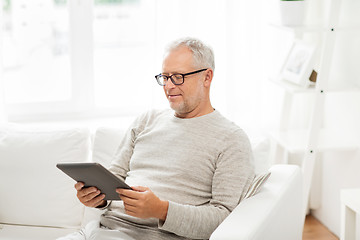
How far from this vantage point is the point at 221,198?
6.34ft

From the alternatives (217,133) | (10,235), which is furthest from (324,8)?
(10,235)

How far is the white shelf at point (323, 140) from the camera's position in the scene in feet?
9.50

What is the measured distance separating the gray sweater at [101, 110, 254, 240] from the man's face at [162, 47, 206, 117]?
83 millimetres

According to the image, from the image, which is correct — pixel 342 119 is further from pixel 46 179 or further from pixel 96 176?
pixel 96 176

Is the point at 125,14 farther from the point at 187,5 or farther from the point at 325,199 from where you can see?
the point at 325,199

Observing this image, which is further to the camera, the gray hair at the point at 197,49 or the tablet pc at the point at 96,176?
the gray hair at the point at 197,49

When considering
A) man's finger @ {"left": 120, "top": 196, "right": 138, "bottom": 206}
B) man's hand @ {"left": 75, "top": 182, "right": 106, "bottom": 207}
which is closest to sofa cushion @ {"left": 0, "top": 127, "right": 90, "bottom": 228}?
man's hand @ {"left": 75, "top": 182, "right": 106, "bottom": 207}

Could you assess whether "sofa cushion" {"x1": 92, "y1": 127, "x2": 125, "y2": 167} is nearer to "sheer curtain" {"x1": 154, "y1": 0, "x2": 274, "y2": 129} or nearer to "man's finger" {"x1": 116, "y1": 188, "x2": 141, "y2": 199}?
"man's finger" {"x1": 116, "y1": 188, "x2": 141, "y2": 199}

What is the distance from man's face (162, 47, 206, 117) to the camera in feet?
6.79

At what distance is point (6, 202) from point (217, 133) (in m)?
0.98

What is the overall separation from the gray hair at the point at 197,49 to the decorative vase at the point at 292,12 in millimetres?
839

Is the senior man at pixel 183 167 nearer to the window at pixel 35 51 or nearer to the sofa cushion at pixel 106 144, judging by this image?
the sofa cushion at pixel 106 144

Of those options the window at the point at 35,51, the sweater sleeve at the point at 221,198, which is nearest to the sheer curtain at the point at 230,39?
Answer: the window at the point at 35,51

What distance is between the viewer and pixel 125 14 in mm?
3268
